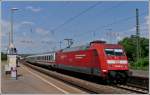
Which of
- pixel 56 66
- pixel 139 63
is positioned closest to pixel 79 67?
pixel 56 66

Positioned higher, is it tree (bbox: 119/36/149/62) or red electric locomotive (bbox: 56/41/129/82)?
tree (bbox: 119/36/149/62)

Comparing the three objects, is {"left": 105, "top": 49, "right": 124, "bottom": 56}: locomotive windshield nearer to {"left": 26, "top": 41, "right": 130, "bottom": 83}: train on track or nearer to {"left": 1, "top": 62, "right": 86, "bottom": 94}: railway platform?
{"left": 26, "top": 41, "right": 130, "bottom": 83}: train on track

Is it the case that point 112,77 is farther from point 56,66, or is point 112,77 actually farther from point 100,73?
point 56,66

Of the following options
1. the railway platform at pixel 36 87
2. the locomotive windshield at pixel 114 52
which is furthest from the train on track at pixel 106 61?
the railway platform at pixel 36 87

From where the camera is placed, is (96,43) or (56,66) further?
(56,66)

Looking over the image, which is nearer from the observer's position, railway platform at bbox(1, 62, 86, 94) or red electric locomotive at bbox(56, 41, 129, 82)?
railway platform at bbox(1, 62, 86, 94)

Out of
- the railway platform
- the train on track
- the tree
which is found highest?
the tree

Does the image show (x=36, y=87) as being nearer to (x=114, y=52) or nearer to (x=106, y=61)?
(x=106, y=61)

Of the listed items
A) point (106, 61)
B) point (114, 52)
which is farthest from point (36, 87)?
point (114, 52)

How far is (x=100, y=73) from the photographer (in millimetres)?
26156

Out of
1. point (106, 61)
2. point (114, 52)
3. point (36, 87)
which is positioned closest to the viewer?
point (36, 87)

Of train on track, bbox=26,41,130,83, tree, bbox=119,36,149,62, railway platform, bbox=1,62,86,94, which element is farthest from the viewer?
tree, bbox=119,36,149,62

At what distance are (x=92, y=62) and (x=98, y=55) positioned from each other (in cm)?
149

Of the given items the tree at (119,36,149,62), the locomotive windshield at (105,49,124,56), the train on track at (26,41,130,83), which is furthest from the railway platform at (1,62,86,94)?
the tree at (119,36,149,62)
